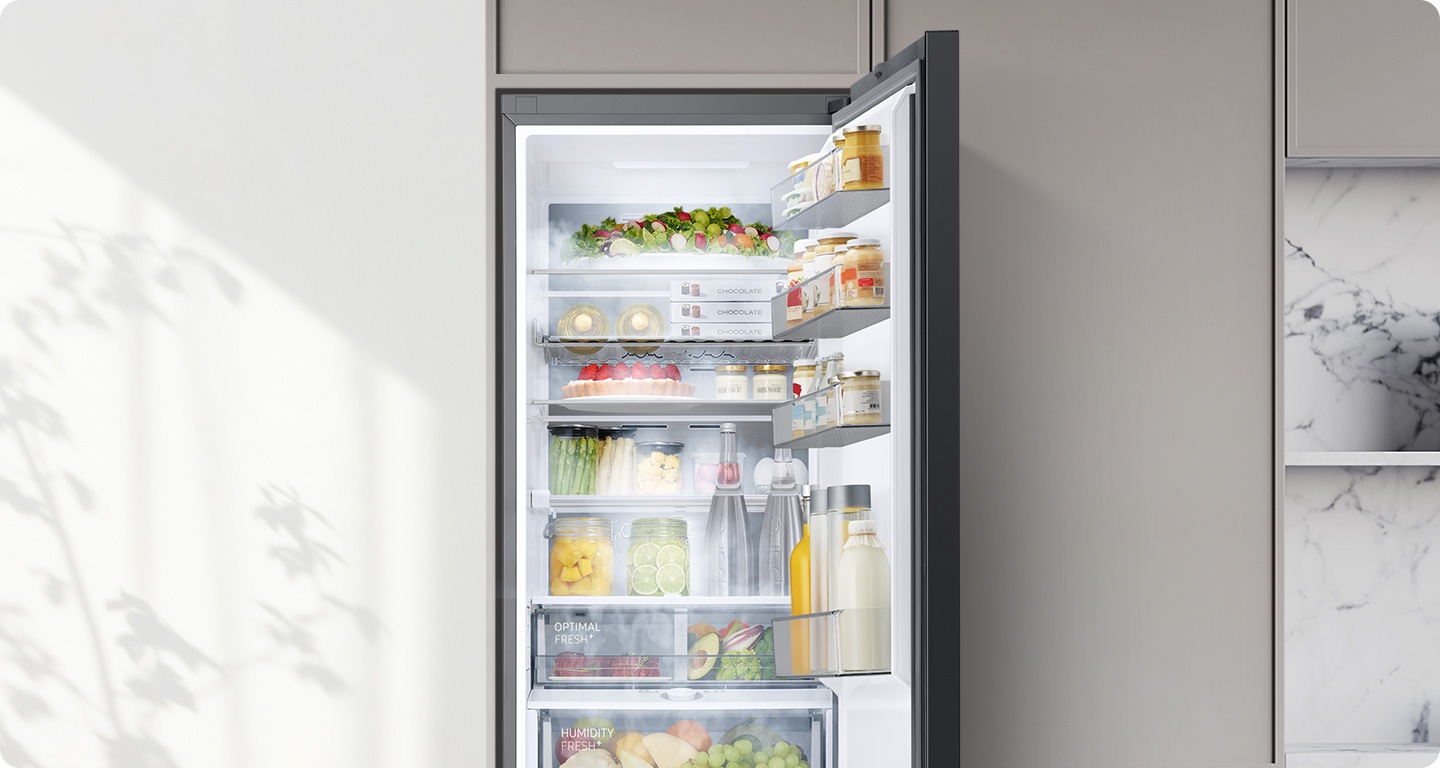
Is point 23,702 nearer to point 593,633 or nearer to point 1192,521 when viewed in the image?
point 593,633

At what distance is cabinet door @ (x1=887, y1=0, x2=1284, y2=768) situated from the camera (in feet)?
7.66

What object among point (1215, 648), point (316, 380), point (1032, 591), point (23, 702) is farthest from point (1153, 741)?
point (23, 702)

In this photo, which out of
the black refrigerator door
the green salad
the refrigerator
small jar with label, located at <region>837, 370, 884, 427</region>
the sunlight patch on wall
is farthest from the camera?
the green salad

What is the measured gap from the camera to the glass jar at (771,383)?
2.48 meters

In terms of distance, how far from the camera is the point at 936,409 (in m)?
1.79

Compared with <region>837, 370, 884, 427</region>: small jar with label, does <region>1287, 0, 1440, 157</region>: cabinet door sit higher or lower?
higher

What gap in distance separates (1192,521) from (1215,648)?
0.27 m

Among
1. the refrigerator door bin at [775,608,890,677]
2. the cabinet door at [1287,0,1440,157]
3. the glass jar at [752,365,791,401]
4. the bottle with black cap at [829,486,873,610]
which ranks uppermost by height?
the cabinet door at [1287,0,1440,157]

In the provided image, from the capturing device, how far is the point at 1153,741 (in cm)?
233

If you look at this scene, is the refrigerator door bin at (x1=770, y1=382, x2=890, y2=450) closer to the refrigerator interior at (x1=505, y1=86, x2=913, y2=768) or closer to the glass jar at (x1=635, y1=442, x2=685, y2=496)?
the refrigerator interior at (x1=505, y1=86, x2=913, y2=768)

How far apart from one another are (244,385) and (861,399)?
1.31 metres

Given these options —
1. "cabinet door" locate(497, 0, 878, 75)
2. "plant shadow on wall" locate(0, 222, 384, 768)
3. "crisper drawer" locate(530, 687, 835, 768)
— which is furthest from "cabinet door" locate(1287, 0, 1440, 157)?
"plant shadow on wall" locate(0, 222, 384, 768)

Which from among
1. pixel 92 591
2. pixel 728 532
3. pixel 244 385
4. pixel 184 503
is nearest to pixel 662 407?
pixel 728 532

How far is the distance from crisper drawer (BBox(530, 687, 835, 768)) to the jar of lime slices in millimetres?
227
